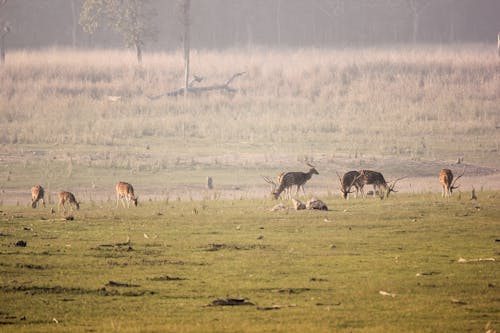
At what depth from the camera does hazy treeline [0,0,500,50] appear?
3612 inches

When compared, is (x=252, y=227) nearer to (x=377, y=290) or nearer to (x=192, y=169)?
(x=377, y=290)

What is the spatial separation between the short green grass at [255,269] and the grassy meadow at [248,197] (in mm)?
47

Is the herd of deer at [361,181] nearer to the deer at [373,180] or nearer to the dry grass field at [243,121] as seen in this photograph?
the deer at [373,180]

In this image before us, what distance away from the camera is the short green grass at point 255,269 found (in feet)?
41.5

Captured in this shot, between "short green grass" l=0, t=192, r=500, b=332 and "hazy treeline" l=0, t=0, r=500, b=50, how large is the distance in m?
66.9

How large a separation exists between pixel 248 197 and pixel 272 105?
709 inches

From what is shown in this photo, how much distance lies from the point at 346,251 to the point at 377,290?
348 cm

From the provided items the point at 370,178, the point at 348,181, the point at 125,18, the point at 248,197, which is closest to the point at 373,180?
the point at 370,178

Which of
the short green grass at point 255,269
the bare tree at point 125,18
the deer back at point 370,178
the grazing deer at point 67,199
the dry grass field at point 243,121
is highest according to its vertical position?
the bare tree at point 125,18

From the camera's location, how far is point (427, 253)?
686 inches

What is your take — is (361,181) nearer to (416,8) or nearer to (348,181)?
(348,181)

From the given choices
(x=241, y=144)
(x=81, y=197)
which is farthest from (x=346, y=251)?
(x=241, y=144)

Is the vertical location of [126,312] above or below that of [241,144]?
below

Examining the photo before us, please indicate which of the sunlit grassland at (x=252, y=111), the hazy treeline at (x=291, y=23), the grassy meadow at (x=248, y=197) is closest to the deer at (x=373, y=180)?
the grassy meadow at (x=248, y=197)
